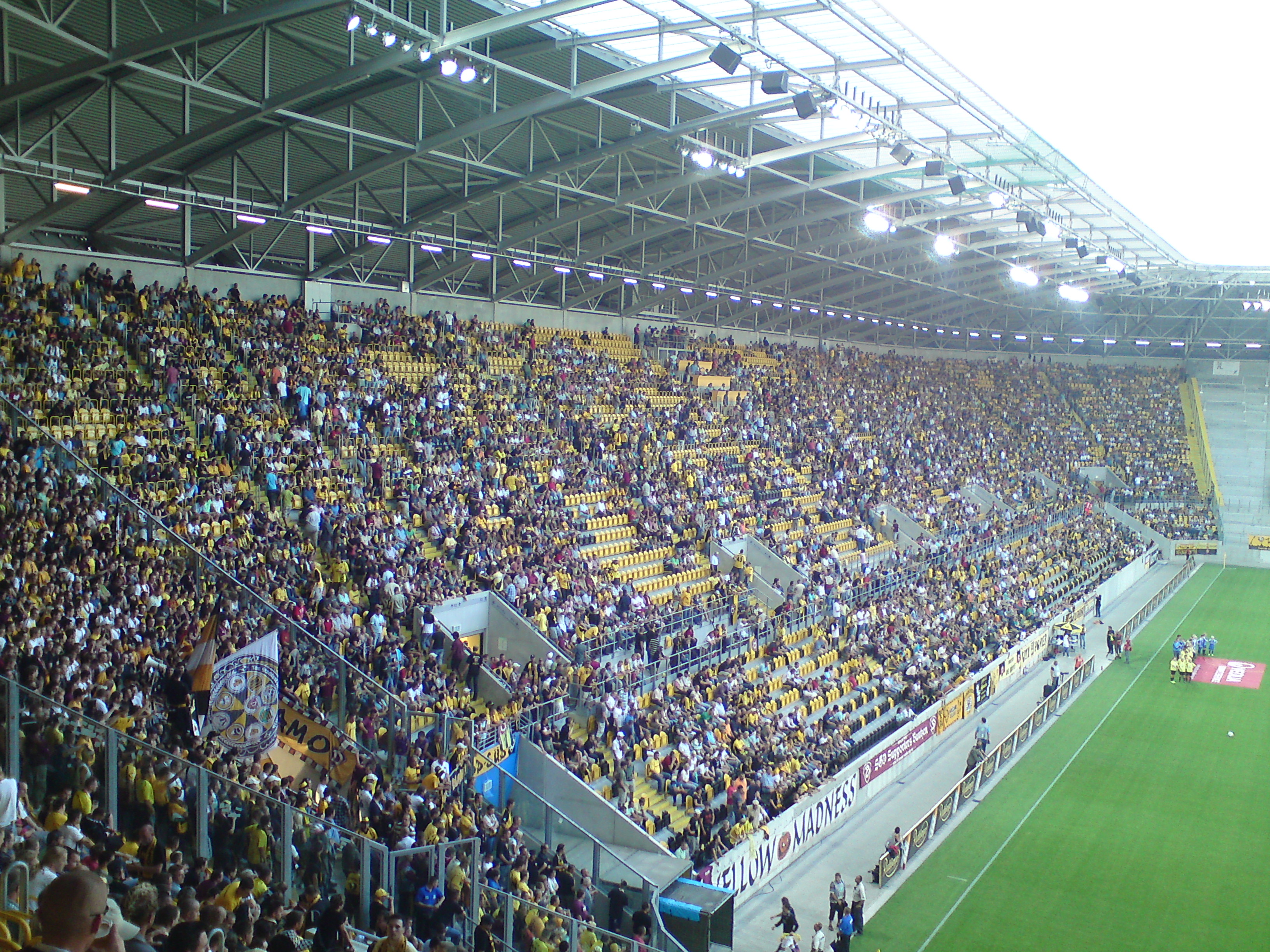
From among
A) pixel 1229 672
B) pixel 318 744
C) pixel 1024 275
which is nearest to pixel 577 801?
pixel 318 744

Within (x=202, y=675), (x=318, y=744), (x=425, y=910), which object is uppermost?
(x=202, y=675)

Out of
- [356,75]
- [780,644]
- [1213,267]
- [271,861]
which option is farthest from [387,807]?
[1213,267]

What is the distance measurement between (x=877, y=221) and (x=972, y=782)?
15490 millimetres

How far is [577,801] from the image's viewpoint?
1691cm

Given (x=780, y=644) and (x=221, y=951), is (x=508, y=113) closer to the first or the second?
(x=780, y=644)

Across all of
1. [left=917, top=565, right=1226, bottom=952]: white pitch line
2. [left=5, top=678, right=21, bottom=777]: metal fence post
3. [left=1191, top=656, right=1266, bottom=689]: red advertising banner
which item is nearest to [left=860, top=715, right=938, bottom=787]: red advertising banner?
[left=917, top=565, right=1226, bottom=952]: white pitch line

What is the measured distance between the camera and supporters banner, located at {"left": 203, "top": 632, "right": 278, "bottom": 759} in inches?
430

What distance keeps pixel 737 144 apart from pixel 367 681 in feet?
60.0

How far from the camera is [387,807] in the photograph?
12.6 m

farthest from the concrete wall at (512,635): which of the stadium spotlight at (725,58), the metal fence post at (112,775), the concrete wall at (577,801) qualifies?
the metal fence post at (112,775)

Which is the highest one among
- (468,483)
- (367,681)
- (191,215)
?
(191,215)

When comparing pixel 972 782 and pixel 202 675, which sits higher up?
pixel 202 675

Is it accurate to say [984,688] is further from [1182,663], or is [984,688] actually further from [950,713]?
[1182,663]

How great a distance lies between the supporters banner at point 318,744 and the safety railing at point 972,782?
8990 mm
